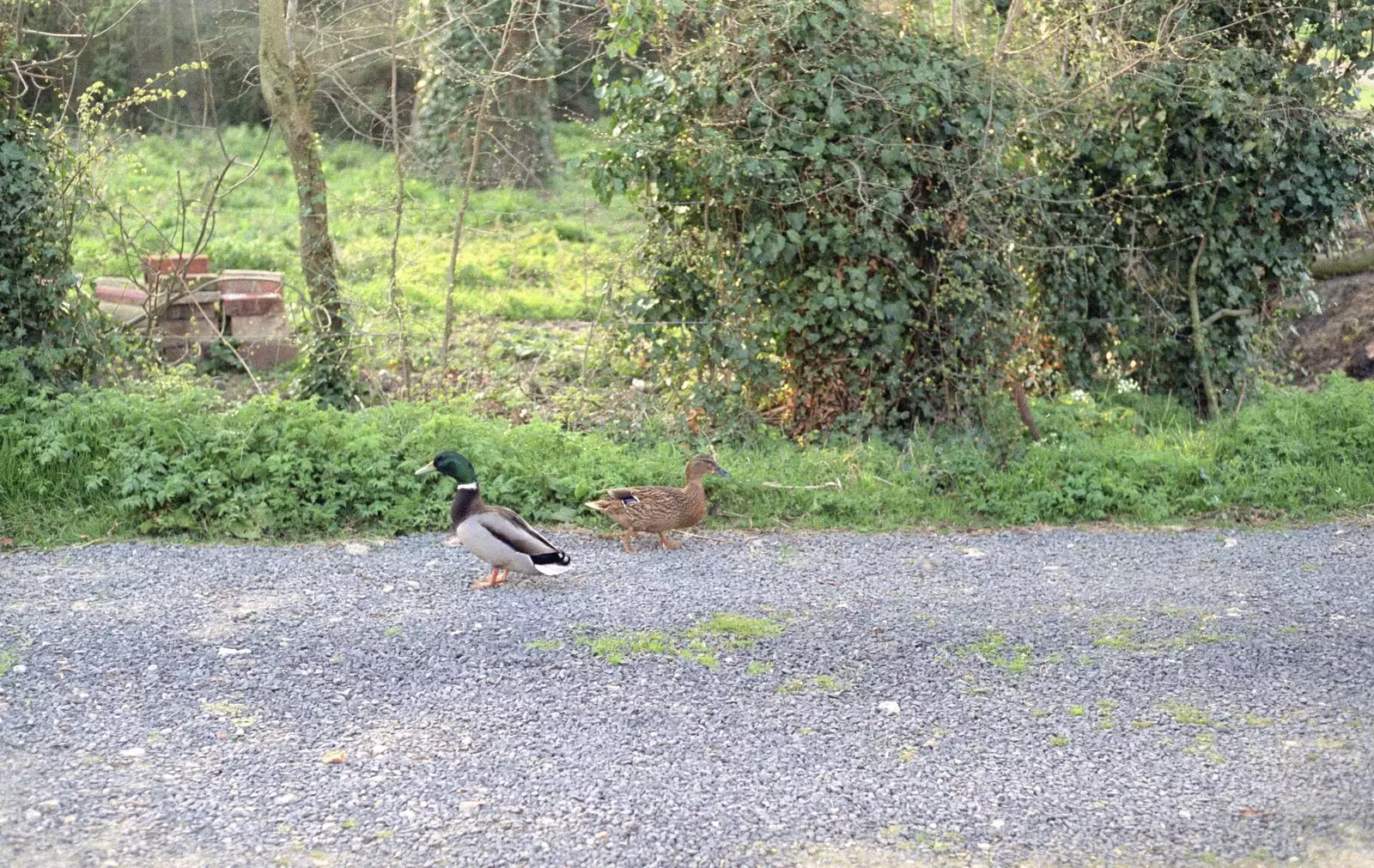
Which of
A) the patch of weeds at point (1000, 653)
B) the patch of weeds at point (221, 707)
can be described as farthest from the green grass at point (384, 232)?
the patch of weeds at point (221, 707)

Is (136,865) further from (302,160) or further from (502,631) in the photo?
(302,160)

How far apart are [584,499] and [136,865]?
4.19m

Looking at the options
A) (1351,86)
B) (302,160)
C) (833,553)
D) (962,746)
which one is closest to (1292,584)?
(833,553)

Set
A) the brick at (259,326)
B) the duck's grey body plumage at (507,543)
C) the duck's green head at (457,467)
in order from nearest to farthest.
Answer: the duck's grey body plumage at (507,543) < the duck's green head at (457,467) < the brick at (259,326)

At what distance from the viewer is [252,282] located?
11430 mm

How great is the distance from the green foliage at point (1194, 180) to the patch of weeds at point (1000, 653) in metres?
3.94

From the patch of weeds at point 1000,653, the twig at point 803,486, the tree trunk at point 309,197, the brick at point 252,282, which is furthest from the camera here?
the brick at point 252,282

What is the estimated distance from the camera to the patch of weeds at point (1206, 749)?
4871 mm

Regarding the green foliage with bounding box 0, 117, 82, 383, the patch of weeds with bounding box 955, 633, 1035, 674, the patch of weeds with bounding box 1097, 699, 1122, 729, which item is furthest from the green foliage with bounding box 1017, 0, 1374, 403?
the green foliage with bounding box 0, 117, 82, 383

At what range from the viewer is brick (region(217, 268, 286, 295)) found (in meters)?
11.3

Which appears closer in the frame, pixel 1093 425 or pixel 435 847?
pixel 435 847

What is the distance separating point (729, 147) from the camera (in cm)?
852

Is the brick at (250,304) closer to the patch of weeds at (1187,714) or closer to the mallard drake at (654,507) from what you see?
the mallard drake at (654,507)

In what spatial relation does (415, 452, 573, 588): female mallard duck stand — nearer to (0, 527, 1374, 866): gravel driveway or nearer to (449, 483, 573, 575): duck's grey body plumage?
(449, 483, 573, 575): duck's grey body plumage
